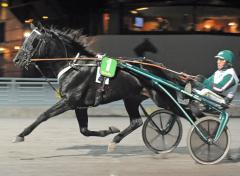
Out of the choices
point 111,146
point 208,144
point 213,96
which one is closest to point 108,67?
point 111,146

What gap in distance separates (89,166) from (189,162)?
1.63 m

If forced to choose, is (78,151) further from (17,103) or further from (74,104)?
(17,103)

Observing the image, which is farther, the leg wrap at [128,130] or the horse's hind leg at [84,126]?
the leg wrap at [128,130]

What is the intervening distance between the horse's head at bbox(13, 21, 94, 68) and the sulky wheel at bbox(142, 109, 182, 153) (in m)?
1.67

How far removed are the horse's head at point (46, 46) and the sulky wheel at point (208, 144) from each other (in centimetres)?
239

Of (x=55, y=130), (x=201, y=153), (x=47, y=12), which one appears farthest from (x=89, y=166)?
(x=47, y=12)

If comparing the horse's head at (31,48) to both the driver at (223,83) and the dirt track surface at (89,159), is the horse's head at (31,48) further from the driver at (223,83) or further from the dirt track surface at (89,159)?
the driver at (223,83)

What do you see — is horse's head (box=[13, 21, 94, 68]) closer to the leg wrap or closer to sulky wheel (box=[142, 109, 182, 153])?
the leg wrap

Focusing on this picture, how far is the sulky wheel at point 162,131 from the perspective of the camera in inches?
388

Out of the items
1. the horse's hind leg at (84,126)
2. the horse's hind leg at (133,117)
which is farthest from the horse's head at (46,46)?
the horse's hind leg at (133,117)

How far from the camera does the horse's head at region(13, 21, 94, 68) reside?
9.49 meters

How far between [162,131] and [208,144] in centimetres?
105

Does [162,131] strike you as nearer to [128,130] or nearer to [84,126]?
[128,130]

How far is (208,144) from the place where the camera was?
9.04 meters
